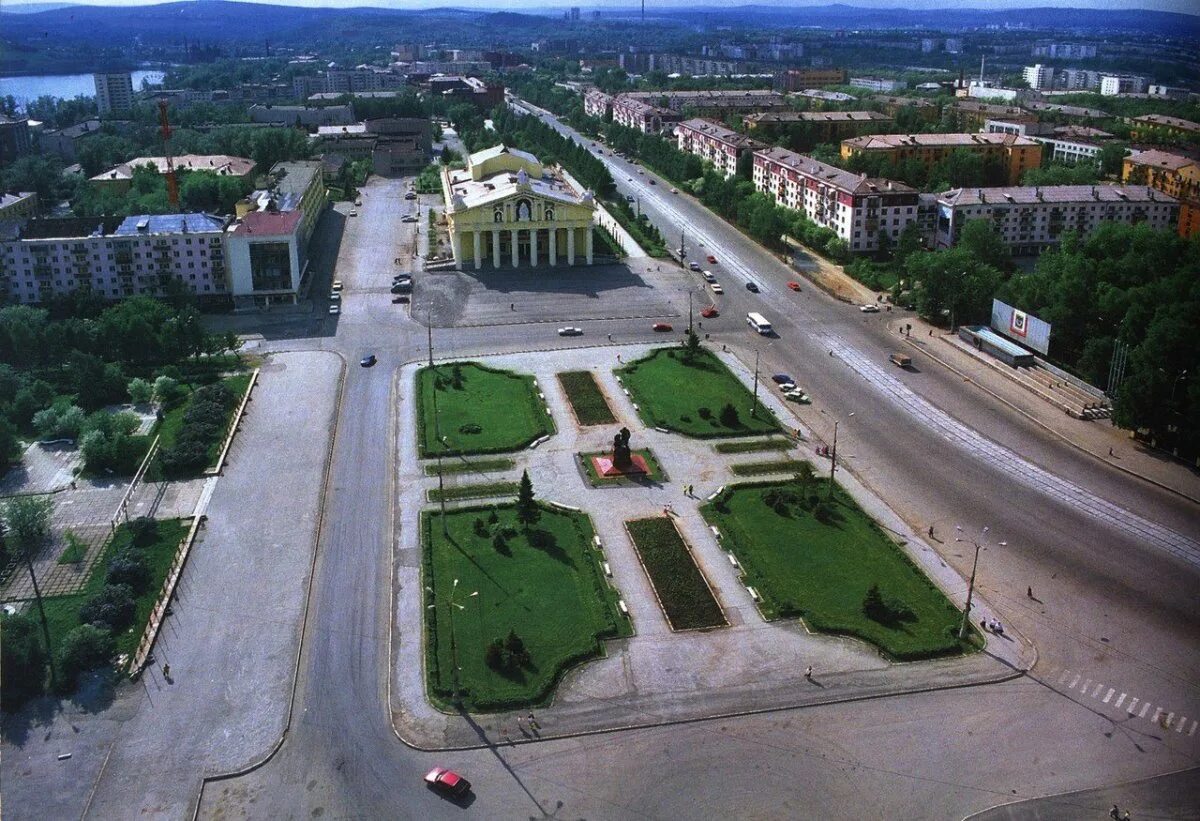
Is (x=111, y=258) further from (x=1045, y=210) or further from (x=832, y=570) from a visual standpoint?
(x=1045, y=210)

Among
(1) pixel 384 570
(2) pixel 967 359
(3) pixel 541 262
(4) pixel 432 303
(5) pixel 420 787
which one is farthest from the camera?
(3) pixel 541 262

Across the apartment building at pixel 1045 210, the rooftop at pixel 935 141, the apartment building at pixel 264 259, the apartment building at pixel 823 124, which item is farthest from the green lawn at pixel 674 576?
the apartment building at pixel 823 124

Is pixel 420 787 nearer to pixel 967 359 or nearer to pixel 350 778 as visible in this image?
pixel 350 778

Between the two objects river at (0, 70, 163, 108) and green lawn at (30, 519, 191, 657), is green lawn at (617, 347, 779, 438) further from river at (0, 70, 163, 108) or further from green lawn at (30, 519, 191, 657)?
river at (0, 70, 163, 108)

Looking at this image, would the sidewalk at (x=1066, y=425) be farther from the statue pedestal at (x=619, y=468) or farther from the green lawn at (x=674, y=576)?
the green lawn at (x=674, y=576)

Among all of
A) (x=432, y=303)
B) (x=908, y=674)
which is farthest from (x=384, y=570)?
(x=432, y=303)
